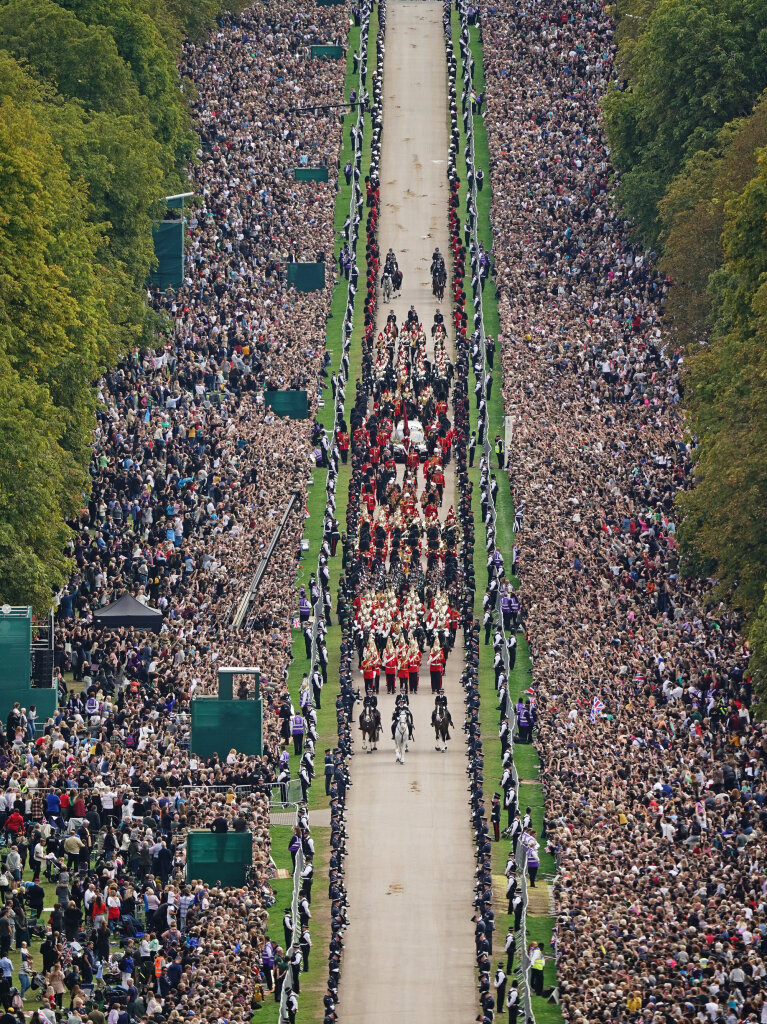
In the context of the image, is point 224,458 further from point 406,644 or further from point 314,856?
point 314,856

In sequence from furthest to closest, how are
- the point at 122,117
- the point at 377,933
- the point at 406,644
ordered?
the point at 122,117 → the point at 406,644 → the point at 377,933

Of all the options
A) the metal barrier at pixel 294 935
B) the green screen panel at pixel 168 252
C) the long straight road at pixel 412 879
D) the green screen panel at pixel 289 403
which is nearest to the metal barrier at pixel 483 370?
the long straight road at pixel 412 879

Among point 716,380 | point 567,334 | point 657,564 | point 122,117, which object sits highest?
point 122,117

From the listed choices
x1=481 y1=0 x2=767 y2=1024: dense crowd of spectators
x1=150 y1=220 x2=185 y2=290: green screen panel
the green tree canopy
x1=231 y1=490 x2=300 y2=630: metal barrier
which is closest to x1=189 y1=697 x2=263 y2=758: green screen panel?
x1=481 y1=0 x2=767 y2=1024: dense crowd of spectators

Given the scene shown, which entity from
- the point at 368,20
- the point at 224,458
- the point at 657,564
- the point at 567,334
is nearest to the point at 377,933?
the point at 657,564

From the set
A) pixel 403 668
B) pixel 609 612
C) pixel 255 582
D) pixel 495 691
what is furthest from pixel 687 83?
pixel 403 668

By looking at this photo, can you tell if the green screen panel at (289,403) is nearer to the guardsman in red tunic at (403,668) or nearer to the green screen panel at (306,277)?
the green screen panel at (306,277)
